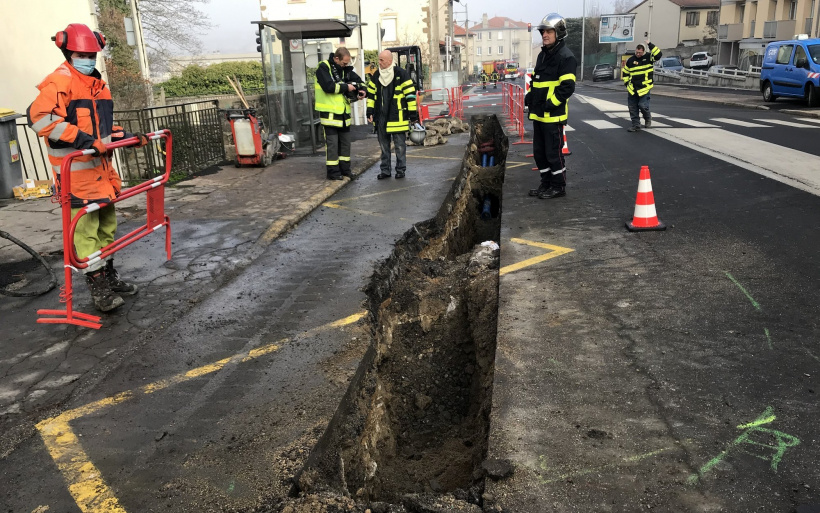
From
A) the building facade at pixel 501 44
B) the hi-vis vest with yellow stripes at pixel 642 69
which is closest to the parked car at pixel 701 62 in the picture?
the hi-vis vest with yellow stripes at pixel 642 69

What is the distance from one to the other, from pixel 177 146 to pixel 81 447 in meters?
9.38

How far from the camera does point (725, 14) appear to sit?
5041 cm

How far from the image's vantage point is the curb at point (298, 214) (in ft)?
22.7

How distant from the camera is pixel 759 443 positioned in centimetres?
285

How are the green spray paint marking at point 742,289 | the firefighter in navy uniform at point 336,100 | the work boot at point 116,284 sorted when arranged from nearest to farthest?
the green spray paint marking at point 742,289
the work boot at point 116,284
the firefighter in navy uniform at point 336,100

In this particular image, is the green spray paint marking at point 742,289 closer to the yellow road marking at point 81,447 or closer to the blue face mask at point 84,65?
the yellow road marking at point 81,447

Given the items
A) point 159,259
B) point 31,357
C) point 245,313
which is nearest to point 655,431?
point 245,313

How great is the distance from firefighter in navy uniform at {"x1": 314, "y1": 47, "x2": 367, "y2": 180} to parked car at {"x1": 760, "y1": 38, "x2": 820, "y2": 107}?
1654cm

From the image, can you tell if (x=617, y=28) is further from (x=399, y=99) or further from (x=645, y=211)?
(x=645, y=211)

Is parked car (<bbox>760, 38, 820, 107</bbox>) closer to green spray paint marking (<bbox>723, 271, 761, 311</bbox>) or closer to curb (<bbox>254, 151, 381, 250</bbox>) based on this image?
curb (<bbox>254, 151, 381, 250</bbox>)

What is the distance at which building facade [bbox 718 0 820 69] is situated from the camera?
129 ft

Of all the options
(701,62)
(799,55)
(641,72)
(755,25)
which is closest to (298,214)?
(641,72)

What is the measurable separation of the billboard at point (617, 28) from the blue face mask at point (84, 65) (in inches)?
2600

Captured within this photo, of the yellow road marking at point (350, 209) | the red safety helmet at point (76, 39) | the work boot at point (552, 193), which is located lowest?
the yellow road marking at point (350, 209)
